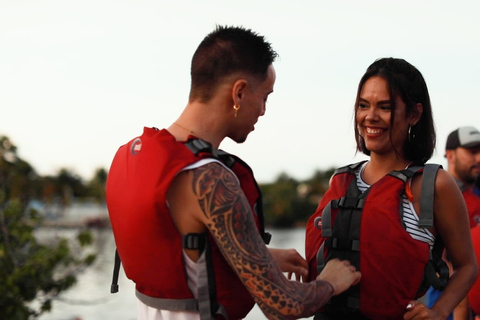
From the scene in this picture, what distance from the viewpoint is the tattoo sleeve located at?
2275 mm

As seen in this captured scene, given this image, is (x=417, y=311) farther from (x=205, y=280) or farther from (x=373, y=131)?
(x=205, y=280)

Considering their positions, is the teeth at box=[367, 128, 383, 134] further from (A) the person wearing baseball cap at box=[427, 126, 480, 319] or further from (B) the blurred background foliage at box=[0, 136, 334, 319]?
(B) the blurred background foliage at box=[0, 136, 334, 319]

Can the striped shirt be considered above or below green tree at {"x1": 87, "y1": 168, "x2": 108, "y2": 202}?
above

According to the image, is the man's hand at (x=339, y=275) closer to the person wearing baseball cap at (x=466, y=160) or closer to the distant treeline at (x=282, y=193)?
the person wearing baseball cap at (x=466, y=160)

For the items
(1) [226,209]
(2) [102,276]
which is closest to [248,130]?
(1) [226,209]

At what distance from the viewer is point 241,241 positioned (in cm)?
228

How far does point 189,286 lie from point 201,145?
1.74ft

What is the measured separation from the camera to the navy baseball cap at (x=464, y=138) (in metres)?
5.62

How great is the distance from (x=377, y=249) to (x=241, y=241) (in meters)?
0.76

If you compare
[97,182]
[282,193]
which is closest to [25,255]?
[282,193]

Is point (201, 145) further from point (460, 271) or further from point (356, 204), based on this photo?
point (460, 271)

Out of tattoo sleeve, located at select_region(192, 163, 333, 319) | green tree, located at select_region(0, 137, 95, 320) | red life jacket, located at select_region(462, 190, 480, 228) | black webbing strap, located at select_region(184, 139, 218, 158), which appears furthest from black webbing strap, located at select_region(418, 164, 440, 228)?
green tree, located at select_region(0, 137, 95, 320)

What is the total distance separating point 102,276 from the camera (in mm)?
30719

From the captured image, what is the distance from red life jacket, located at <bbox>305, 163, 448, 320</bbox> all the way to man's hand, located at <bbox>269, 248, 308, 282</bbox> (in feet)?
0.28
